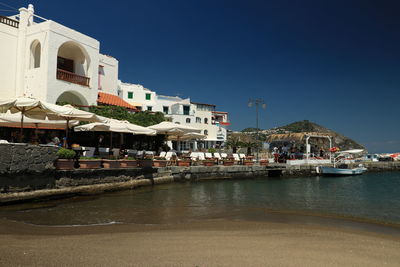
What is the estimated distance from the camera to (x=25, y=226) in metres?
7.07

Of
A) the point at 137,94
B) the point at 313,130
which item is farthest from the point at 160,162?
the point at 313,130

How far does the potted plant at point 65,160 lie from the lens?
11.4m

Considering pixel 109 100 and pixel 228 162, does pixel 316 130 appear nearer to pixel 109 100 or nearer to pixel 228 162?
pixel 228 162

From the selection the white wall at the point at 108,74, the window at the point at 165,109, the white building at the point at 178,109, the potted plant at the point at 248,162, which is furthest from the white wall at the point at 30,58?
the window at the point at 165,109

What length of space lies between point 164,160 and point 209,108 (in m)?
42.1

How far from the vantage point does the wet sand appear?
15.4 ft

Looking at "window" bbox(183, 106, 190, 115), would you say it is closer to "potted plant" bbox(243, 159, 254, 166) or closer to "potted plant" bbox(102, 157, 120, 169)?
"potted plant" bbox(243, 159, 254, 166)

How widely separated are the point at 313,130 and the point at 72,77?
119717 millimetres

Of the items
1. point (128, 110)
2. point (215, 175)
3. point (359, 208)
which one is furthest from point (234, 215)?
point (128, 110)

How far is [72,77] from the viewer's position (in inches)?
895

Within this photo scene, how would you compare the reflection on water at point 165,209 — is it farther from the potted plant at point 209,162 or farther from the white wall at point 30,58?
the white wall at point 30,58

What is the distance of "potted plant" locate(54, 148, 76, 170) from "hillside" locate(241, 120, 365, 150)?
189ft

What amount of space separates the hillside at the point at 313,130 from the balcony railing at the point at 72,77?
162ft

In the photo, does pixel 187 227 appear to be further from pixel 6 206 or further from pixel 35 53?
pixel 35 53
